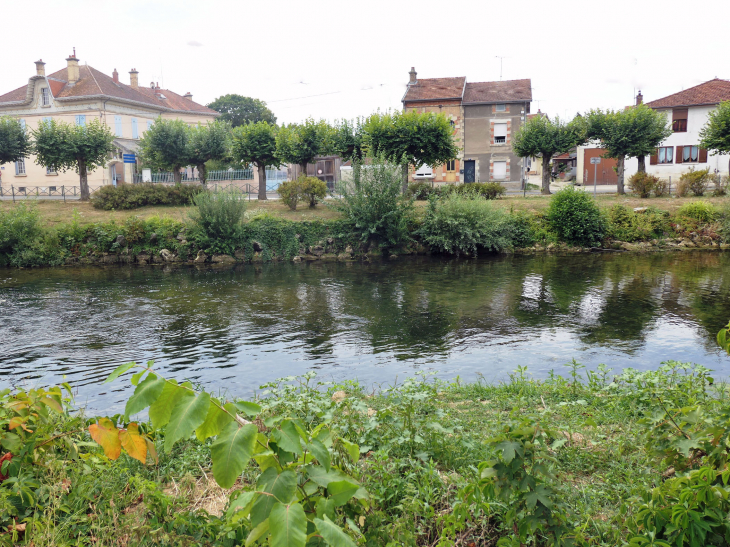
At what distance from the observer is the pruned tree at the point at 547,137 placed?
105 ft

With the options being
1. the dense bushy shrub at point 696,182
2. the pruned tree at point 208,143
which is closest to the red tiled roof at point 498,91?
the dense bushy shrub at point 696,182

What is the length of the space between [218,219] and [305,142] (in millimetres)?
9323

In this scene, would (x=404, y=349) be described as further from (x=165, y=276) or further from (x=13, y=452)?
(x=165, y=276)

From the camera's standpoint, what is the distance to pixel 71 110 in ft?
142

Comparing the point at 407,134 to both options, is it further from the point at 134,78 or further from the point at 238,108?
the point at 238,108

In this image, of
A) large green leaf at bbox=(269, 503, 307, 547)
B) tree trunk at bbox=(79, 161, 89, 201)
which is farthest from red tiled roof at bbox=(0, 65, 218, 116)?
large green leaf at bbox=(269, 503, 307, 547)

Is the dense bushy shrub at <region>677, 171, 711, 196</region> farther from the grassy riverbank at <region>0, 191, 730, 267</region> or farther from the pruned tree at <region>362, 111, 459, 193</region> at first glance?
the pruned tree at <region>362, 111, 459, 193</region>

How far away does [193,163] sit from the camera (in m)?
33.7

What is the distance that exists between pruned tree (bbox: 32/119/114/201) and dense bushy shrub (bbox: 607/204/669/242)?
2801 cm

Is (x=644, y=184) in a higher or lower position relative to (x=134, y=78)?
lower

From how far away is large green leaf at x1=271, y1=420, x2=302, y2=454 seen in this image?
182 centimetres

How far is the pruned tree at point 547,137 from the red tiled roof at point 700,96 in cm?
1218

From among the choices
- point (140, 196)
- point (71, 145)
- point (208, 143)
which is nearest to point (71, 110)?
point (71, 145)

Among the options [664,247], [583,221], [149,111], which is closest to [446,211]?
[583,221]
